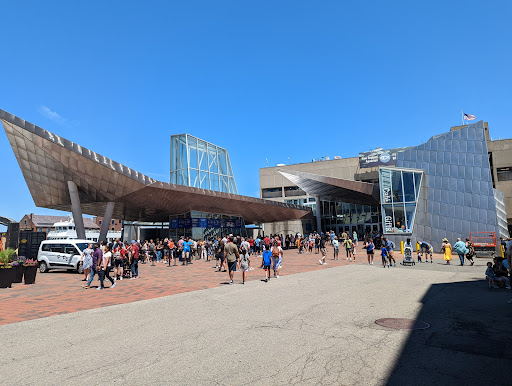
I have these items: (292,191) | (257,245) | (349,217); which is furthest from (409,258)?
(292,191)

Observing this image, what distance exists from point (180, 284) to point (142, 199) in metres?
18.7

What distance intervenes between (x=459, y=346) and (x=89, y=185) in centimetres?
2758

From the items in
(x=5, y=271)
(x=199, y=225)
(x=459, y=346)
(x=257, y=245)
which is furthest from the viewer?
(x=199, y=225)

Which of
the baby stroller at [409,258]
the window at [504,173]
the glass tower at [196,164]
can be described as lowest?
the baby stroller at [409,258]

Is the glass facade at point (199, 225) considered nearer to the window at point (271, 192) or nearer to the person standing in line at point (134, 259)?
the person standing in line at point (134, 259)

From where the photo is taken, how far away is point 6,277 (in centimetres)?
1250

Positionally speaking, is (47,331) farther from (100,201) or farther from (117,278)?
(100,201)

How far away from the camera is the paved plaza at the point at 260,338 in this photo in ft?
13.2

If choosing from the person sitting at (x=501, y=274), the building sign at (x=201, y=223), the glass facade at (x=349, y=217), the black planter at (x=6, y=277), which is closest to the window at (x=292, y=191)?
the glass facade at (x=349, y=217)

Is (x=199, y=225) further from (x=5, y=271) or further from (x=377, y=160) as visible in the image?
(x=377, y=160)

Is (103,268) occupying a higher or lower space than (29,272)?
higher

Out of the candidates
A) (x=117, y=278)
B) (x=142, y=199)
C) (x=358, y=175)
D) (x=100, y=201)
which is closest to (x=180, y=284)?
(x=117, y=278)

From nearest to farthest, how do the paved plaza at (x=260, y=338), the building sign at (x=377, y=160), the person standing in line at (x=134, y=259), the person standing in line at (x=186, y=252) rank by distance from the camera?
the paved plaza at (x=260, y=338)
the person standing in line at (x=134, y=259)
the person standing in line at (x=186, y=252)
the building sign at (x=377, y=160)

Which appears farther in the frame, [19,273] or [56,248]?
[56,248]
